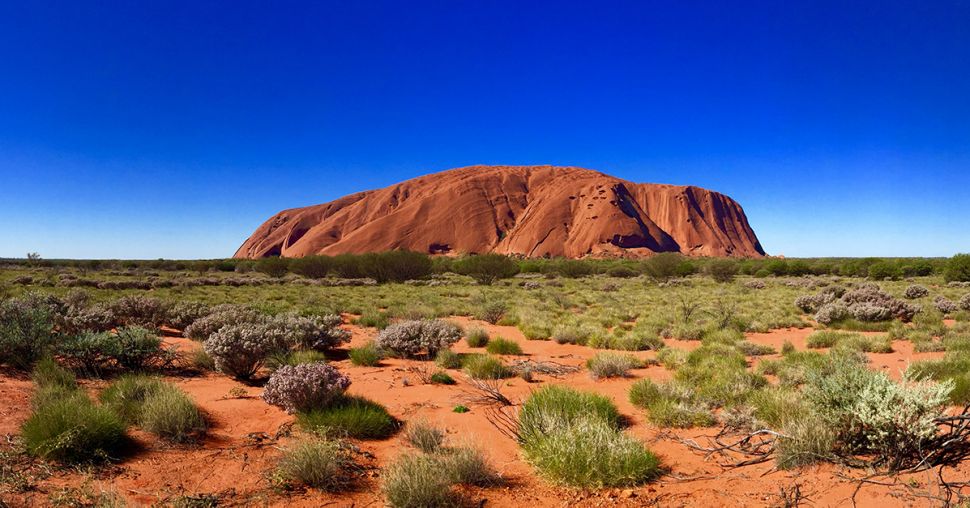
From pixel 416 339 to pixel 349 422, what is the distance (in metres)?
5.01

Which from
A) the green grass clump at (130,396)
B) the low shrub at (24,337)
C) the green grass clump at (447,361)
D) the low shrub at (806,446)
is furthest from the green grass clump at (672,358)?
the low shrub at (24,337)

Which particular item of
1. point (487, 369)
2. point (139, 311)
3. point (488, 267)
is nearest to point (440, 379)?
point (487, 369)

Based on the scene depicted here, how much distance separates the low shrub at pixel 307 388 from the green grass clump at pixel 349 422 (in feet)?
0.52

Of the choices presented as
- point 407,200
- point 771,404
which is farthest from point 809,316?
point 407,200

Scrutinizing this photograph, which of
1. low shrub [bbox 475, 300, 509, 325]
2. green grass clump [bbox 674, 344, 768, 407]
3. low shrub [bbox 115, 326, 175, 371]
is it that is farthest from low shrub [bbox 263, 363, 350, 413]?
low shrub [bbox 475, 300, 509, 325]

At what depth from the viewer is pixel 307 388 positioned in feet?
19.3

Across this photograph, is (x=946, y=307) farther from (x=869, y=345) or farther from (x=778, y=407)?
(x=778, y=407)

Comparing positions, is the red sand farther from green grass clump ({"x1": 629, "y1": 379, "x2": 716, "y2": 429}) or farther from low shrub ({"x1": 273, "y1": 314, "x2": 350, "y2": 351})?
low shrub ({"x1": 273, "y1": 314, "x2": 350, "y2": 351})

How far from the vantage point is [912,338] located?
1157 centimetres

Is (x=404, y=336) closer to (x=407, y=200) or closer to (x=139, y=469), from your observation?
(x=139, y=469)

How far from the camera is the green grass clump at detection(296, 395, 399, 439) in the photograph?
5.40m

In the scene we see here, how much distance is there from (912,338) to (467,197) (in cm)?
10790

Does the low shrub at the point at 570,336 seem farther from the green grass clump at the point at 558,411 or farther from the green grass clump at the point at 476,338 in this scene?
the green grass clump at the point at 558,411

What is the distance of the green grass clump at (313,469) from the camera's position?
13.6ft
